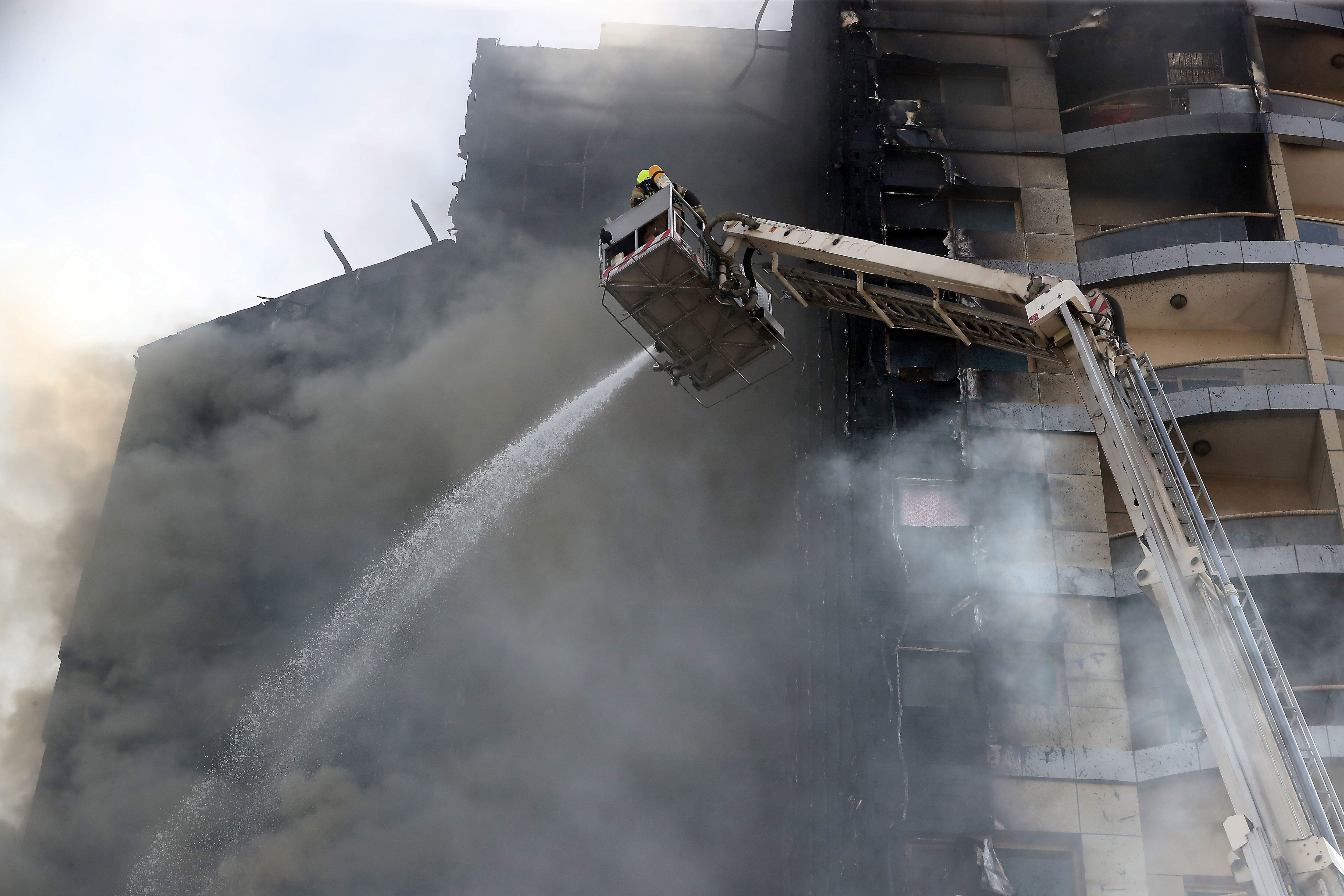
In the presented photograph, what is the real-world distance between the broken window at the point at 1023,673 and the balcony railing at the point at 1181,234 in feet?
17.1

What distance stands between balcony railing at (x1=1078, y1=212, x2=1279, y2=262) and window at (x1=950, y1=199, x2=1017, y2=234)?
0.99 meters

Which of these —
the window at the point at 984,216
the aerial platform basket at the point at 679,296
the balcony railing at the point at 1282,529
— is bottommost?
the aerial platform basket at the point at 679,296

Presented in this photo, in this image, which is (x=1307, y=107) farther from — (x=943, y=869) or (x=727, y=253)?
(x=943, y=869)

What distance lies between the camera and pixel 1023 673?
11836mm

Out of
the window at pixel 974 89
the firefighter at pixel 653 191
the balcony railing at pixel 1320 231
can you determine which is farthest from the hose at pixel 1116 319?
the window at pixel 974 89

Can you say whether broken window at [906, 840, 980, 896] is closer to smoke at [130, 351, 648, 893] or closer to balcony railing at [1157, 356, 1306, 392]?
balcony railing at [1157, 356, 1306, 392]

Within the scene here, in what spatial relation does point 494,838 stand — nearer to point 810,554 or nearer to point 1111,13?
point 810,554

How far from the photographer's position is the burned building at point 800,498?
459 inches

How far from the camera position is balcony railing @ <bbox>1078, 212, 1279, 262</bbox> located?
1344cm

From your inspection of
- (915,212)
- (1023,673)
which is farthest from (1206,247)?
(1023,673)

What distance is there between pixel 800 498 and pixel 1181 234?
19.4 ft

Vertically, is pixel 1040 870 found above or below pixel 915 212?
below

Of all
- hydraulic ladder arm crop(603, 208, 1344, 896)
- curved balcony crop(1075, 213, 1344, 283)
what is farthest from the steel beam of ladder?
curved balcony crop(1075, 213, 1344, 283)

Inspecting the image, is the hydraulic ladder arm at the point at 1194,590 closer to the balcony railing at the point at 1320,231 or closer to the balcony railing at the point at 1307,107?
the balcony railing at the point at 1320,231
